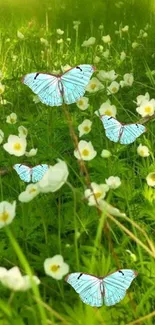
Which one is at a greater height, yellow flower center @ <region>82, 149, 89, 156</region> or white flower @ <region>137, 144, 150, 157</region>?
yellow flower center @ <region>82, 149, 89, 156</region>

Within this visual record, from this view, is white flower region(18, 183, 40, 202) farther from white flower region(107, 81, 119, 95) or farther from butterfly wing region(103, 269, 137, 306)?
white flower region(107, 81, 119, 95)

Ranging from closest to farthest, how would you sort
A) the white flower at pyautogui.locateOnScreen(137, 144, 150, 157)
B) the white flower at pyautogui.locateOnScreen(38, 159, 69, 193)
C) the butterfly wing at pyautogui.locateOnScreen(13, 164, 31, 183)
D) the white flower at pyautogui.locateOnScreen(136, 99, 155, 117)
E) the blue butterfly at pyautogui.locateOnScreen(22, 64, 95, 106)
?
the white flower at pyautogui.locateOnScreen(38, 159, 69, 193) → the blue butterfly at pyautogui.locateOnScreen(22, 64, 95, 106) → the butterfly wing at pyautogui.locateOnScreen(13, 164, 31, 183) → the white flower at pyautogui.locateOnScreen(137, 144, 150, 157) → the white flower at pyautogui.locateOnScreen(136, 99, 155, 117)

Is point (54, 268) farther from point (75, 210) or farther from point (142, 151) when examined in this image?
point (142, 151)

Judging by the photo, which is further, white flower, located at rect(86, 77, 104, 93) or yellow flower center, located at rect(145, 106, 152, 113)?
white flower, located at rect(86, 77, 104, 93)

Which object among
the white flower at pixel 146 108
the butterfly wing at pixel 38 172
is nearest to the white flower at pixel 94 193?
the butterfly wing at pixel 38 172

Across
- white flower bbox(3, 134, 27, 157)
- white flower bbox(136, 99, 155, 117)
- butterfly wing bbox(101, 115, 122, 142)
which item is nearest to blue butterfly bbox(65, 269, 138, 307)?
butterfly wing bbox(101, 115, 122, 142)
